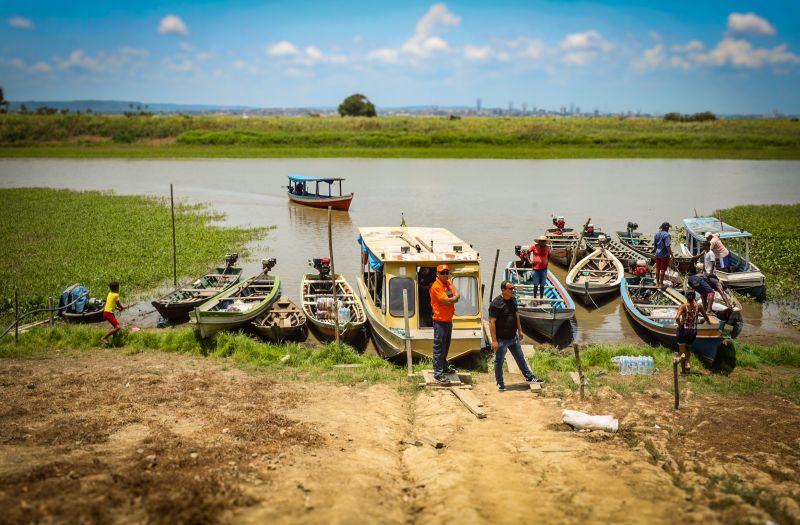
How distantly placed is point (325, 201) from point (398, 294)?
2529 centimetres

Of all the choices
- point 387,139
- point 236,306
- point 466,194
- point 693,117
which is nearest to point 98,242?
point 236,306

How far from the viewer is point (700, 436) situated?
9.07 meters

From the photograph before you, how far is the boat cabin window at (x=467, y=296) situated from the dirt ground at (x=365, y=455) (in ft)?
7.18

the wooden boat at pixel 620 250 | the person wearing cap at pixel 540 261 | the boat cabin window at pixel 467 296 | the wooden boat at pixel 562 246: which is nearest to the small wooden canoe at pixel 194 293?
the boat cabin window at pixel 467 296

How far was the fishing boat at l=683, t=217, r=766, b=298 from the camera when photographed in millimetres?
18984

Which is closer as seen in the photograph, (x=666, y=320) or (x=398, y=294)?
(x=398, y=294)

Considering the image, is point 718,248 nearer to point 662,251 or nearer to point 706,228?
point 662,251

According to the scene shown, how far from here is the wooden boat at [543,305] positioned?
1552cm

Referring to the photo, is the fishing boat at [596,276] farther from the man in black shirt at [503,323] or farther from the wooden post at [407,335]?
the man in black shirt at [503,323]

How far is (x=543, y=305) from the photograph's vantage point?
16.6m

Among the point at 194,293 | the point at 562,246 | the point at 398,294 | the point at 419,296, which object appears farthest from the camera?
the point at 562,246

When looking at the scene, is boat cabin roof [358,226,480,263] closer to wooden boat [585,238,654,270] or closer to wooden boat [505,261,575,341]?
wooden boat [505,261,575,341]

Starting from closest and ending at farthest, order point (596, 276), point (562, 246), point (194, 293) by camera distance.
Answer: point (194, 293) → point (596, 276) → point (562, 246)

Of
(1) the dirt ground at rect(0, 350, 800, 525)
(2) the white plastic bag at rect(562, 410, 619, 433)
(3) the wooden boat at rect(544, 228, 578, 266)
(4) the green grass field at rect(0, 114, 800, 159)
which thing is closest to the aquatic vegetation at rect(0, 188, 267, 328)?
(1) the dirt ground at rect(0, 350, 800, 525)
